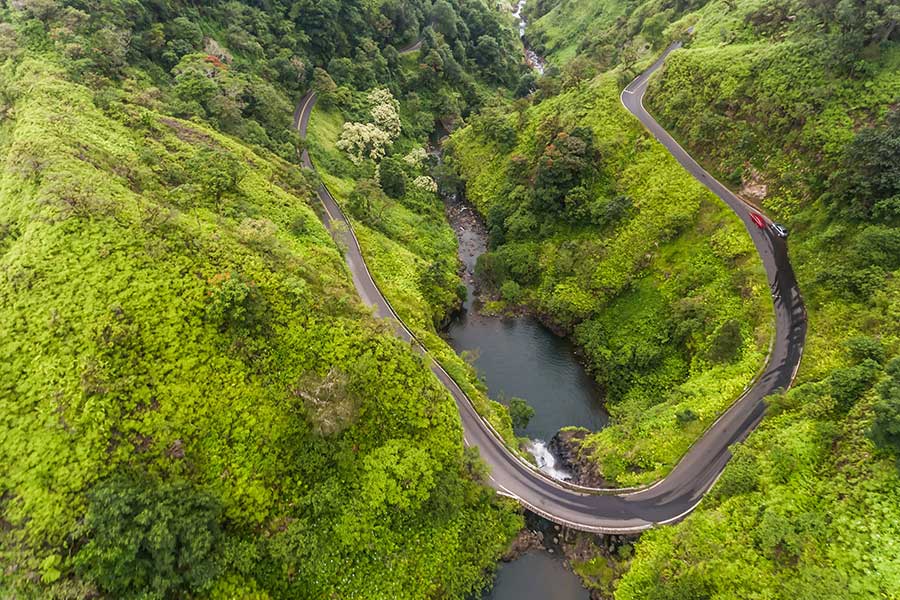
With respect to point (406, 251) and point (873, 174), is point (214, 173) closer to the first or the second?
point (406, 251)

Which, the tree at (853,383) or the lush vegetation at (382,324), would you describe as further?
the tree at (853,383)

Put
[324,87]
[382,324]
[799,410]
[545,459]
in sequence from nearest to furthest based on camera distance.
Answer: [799,410], [382,324], [545,459], [324,87]

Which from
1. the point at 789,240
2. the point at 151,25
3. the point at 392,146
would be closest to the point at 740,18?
the point at 789,240

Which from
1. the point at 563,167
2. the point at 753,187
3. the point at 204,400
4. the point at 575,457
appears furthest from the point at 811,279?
the point at 204,400

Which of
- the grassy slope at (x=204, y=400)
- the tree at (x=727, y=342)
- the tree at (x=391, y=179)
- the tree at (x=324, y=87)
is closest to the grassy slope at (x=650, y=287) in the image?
the tree at (x=727, y=342)

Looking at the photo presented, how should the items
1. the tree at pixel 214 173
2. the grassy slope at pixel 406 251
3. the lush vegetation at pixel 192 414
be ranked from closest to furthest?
the lush vegetation at pixel 192 414, the grassy slope at pixel 406 251, the tree at pixel 214 173

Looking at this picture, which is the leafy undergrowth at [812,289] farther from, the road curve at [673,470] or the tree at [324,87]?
the tree at [324,87]
